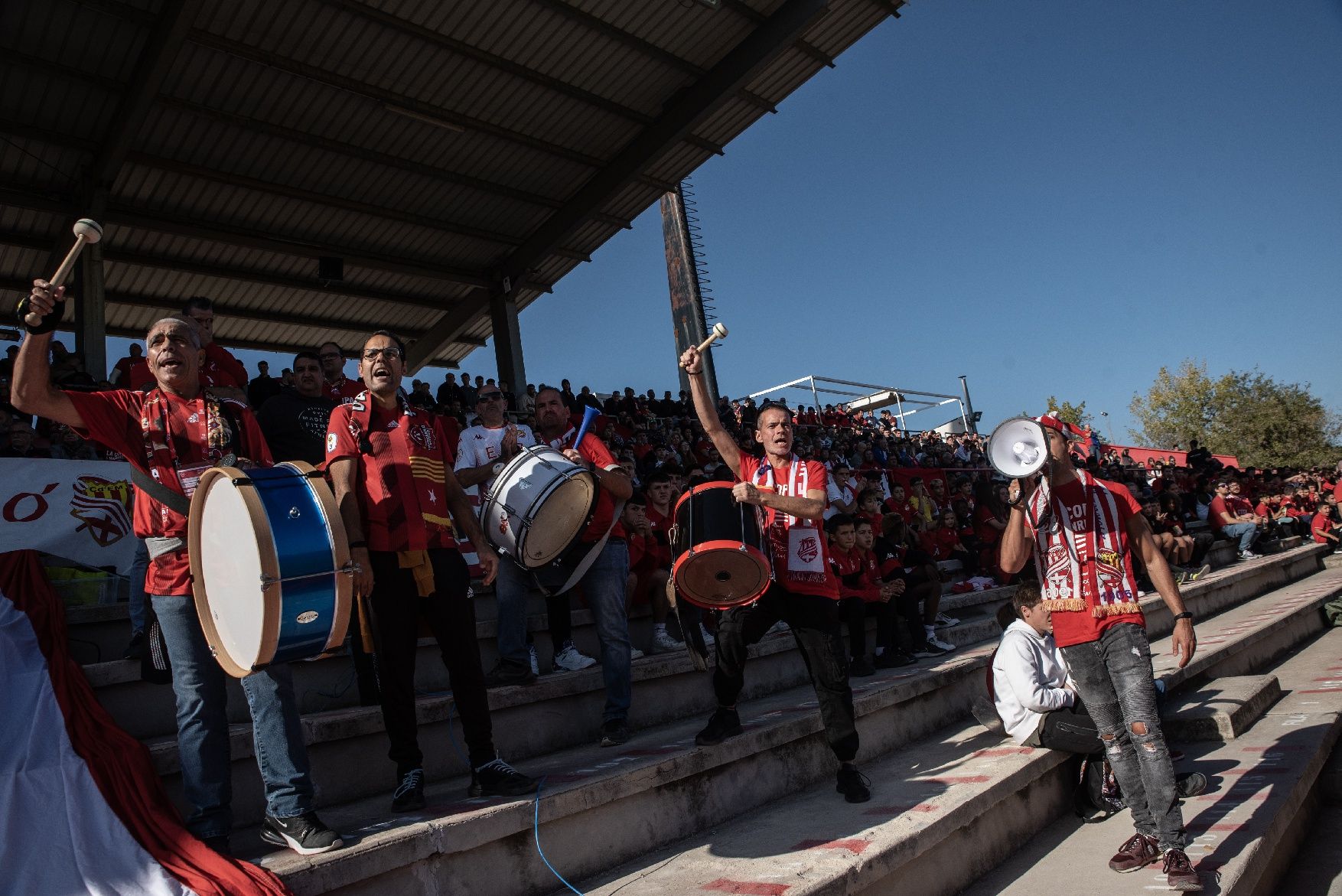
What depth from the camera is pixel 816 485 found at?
473cm

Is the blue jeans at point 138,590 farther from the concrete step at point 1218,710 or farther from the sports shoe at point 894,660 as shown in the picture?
the concrete step at point 1218,710

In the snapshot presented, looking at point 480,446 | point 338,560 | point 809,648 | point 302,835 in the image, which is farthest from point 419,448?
point 809,648

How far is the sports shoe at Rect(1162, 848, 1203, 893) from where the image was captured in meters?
3.62

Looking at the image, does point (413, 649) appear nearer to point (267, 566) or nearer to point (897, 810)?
point (267, 566)

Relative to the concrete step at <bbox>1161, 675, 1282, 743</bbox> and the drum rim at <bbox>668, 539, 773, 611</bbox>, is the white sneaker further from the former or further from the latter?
the drum rim at <bbox>668, 539, 773, 611</bbox>

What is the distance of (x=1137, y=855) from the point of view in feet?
12.8

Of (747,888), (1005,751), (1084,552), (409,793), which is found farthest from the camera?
(1005,751)

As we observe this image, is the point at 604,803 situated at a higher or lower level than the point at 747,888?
higher

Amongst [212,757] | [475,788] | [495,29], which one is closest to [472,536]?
[475,788]

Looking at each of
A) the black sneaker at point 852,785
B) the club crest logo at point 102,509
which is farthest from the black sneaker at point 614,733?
the club crest logo at point 102,509

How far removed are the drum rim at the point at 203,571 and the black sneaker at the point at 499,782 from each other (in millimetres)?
1093

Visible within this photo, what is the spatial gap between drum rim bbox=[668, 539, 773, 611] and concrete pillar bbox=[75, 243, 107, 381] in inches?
415

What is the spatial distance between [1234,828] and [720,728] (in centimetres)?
257

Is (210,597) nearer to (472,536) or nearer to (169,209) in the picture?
(472,536)
